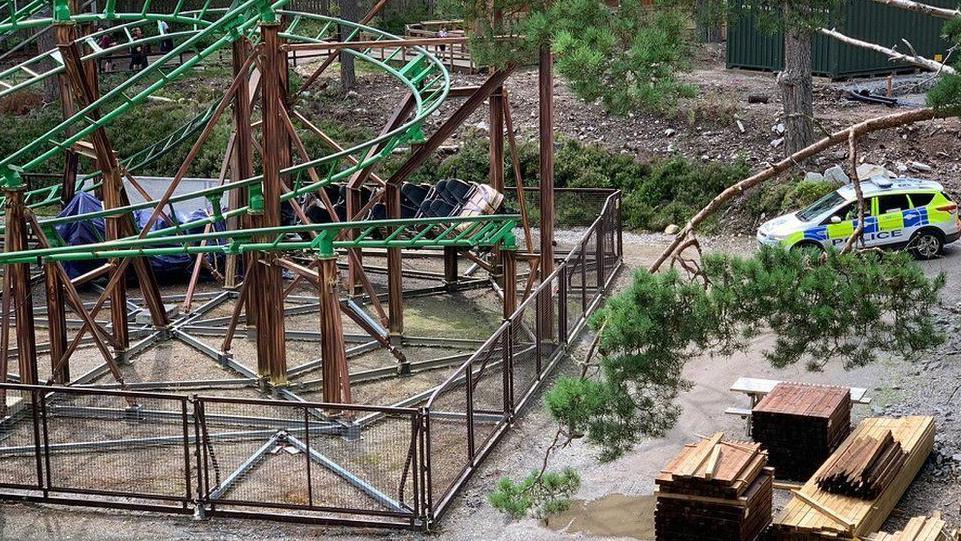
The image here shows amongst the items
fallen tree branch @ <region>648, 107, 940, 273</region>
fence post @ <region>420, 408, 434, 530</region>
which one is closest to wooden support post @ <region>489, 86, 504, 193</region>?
fence post @ <region>420, 408, 434, 530</region>

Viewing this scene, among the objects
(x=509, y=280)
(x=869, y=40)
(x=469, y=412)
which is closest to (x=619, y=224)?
(x=509, y=280)

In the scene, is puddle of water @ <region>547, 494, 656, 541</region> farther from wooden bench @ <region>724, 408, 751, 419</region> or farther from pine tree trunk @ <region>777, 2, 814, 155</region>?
pine tree trunk @ <region>777, 2, 814, 155</region>

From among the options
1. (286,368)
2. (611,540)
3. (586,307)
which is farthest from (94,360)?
(611,540)

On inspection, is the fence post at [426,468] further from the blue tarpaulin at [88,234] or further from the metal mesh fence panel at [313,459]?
the blue tarpaulin at [88,234]

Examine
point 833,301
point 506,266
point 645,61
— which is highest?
point 645,61

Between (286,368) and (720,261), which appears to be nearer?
(720,261)

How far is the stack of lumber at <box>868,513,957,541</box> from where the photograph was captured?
1288 centimetres

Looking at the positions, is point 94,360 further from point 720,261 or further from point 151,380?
point 720,261

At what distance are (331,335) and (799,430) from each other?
5.75m

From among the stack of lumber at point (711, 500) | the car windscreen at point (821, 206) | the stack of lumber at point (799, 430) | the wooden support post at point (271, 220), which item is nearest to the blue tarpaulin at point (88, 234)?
the wooden support post at point (271, 220)

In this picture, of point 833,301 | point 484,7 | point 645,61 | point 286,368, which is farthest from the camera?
point 286,368

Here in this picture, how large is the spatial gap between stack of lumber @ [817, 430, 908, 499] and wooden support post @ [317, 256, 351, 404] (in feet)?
19.4

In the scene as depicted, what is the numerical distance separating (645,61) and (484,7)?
5.11 meters

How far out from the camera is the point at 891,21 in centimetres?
3266
